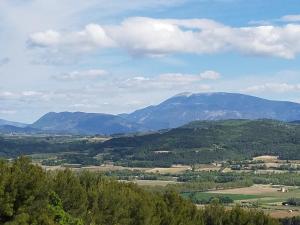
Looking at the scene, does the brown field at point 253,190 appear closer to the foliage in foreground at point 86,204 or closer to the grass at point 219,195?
the grass at point 219,195

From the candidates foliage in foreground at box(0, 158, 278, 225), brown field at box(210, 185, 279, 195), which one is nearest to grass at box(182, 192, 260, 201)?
brown field at box(210, 185, 279, 195)

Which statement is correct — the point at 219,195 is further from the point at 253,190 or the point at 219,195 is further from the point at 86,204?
the point at 86,204

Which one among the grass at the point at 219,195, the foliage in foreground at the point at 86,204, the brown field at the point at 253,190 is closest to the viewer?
the foliage in foreground at the point at 86,204

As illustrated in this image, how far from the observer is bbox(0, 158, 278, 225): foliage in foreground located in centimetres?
3812

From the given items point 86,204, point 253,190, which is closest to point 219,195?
point 253,190

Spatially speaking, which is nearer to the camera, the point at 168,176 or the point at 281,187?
the point at 281,187

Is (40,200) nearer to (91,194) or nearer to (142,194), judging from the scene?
(91,194)

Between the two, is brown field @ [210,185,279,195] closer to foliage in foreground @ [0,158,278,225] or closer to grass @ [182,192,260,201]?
grass @ [182,192,260,201]

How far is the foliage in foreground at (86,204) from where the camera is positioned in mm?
38125

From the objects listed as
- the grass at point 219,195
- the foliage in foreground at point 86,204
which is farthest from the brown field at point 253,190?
the foliage in foreground at point 86,204

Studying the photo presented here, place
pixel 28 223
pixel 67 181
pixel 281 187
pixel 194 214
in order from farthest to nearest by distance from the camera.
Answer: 1. pixel 281 187
2. pixel 194 214
3. pixel 67 181
4. pixel 28 223

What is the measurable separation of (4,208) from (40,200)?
2779 mm

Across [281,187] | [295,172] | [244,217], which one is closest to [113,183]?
[244,217]

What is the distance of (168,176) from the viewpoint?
190 meters
